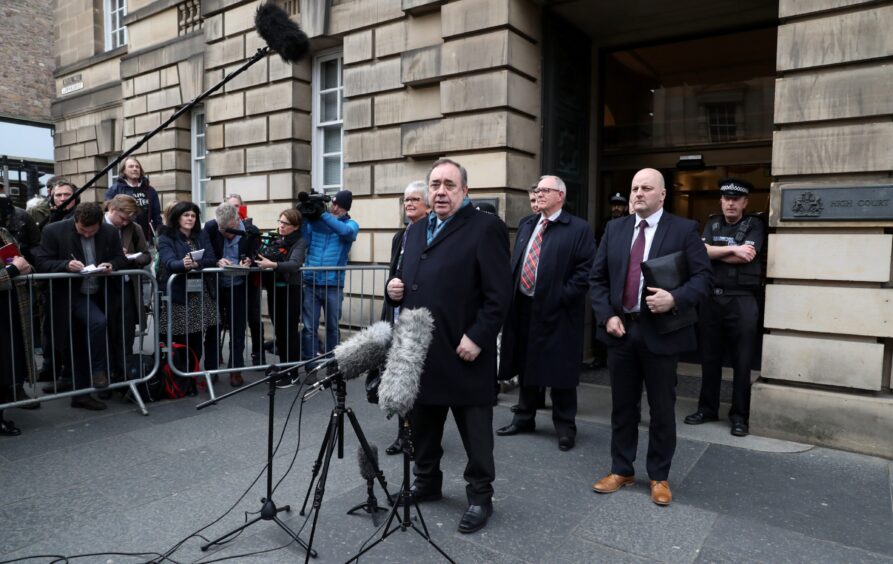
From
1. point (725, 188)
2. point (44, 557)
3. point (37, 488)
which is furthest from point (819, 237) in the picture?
point (37, 488)

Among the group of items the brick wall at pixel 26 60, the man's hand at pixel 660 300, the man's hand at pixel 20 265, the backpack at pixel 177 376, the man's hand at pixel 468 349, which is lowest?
the backpack at pixel 177 376

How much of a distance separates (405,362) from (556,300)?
7.50 ft

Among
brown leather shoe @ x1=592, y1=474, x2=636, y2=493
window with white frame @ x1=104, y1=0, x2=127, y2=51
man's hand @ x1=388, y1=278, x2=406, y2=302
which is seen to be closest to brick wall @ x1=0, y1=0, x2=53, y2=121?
window with white frame @ x1=104, y1=0, x2=127, y2=51

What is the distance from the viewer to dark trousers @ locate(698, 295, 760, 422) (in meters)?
5.40

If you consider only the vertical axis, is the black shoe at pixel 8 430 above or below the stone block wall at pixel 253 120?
below

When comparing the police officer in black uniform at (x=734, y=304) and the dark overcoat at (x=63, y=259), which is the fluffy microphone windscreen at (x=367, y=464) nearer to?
the police officer in black uniform at (x=734, y=304)

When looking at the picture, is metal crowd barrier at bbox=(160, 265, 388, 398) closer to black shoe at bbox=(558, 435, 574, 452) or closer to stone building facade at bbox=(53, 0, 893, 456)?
stone building facade at bbox=(53, 0, 893, 456)

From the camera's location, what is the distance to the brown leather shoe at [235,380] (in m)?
6.89

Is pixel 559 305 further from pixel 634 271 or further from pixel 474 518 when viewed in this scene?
pixel 474 518

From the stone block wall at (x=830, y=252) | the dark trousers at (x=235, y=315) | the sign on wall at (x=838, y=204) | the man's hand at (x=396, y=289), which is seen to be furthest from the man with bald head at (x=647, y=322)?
the dark trousers at (x=235, y=315)

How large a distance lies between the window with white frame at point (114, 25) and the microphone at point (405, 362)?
1548cm

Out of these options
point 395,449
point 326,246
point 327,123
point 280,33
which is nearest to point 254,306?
point 326,246

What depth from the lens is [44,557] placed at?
321cm

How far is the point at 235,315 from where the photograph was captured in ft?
23.0
